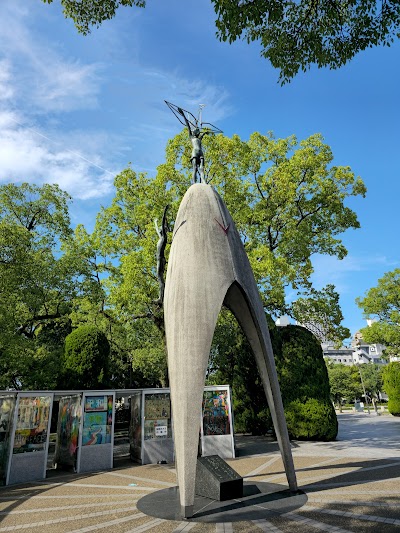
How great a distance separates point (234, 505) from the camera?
6.81m

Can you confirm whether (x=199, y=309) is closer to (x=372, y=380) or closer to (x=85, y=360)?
(x=85, y=360)

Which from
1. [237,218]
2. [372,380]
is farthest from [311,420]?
[372,380]

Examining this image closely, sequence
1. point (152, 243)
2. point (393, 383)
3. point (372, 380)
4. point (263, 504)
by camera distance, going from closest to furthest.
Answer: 1. point (263, 504)
2. point (152, 243)
3. point (393, 383)
4. point (372, 380)

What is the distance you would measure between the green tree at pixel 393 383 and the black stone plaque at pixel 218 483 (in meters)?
24.5

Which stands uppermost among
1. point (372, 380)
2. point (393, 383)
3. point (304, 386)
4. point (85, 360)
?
point (372, 380)

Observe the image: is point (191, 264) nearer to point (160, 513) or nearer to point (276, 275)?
point (160, 513)

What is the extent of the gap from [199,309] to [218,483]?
3.49m

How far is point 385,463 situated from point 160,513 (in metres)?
7.18

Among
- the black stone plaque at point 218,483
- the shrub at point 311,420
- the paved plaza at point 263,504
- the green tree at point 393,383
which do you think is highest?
the green tree at point 393,383

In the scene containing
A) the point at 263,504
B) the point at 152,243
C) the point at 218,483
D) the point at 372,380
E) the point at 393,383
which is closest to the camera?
the point at 263,504

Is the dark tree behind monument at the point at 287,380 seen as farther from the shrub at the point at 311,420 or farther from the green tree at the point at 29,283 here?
the green tree at the point at 29,283

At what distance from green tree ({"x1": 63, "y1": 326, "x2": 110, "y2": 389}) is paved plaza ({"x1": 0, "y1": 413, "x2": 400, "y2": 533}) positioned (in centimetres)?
488

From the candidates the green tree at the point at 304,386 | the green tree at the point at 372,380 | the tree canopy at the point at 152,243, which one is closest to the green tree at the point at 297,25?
the tree canopy at the point at 152,243

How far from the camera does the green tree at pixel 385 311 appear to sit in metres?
30.2
